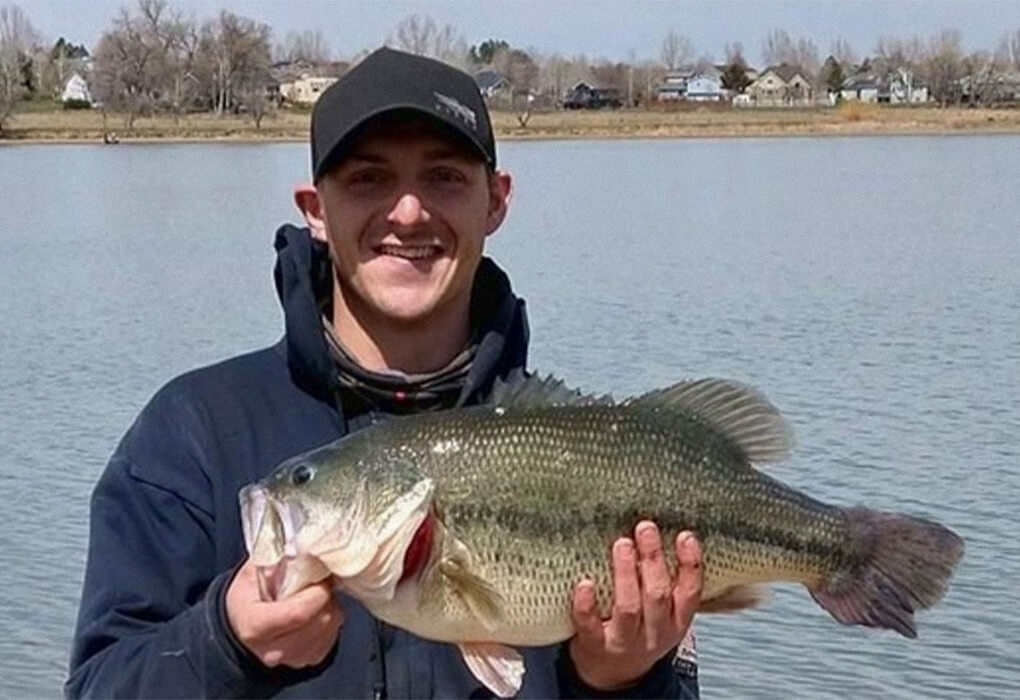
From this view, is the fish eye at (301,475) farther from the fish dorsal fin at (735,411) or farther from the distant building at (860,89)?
the distant building at (860,89)

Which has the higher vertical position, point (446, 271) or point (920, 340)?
point (446, 271)

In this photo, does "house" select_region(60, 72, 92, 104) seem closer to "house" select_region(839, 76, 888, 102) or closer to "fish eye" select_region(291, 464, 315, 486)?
"house" select_region(839, 76, 888, 102)

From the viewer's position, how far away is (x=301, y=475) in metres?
3.12

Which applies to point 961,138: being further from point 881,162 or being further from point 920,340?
point 920,340

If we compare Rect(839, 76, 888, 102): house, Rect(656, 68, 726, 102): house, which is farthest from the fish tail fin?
Rect(656, 68, 726, 102): house

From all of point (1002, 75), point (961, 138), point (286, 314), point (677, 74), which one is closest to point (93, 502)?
point (286, 314)

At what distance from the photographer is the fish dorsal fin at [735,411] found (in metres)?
3.55

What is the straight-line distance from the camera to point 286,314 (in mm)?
3752

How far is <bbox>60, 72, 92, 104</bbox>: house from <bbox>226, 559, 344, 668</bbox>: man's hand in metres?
114

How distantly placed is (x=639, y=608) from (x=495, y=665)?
0.29m

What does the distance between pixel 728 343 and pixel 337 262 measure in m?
17.7

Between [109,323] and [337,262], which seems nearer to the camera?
[337,262]

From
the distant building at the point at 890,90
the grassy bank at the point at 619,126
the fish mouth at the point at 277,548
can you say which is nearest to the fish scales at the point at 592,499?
the fish mouth at the point at 277,548

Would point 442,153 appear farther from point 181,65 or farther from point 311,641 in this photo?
point 181,65
